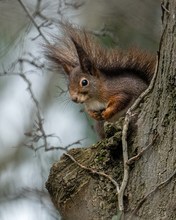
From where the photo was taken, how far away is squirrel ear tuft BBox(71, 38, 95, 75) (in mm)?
3177

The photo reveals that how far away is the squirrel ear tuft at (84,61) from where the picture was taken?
10.4 feet

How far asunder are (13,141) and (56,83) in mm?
429

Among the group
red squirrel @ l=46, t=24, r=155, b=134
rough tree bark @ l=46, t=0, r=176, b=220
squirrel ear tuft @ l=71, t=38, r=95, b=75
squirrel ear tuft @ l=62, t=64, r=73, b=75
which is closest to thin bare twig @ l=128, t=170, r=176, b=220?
rough tree bark @ l=46, t=0, r=176, b=220

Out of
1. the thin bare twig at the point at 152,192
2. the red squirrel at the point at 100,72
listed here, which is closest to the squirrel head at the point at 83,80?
the red squirrel at the point at 100,72

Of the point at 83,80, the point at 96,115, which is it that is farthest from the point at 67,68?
the point at 96,115

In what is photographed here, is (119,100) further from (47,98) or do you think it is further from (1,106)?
(1,106)

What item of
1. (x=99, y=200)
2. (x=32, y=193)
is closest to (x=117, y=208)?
(x=99, y=200)

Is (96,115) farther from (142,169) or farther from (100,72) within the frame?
(142,169)

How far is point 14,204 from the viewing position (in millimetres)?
3475

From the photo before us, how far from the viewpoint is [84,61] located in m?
3.27

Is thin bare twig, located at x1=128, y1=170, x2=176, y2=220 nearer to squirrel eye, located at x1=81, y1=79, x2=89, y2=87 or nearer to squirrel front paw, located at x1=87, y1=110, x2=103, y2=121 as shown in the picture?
squirrel front paw, located at x1=87, y1=110, x2=103, y2=121

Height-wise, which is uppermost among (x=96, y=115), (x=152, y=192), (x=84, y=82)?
(x=84, y=82)

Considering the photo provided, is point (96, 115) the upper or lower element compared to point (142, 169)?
upper

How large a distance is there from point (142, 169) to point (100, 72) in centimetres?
97
